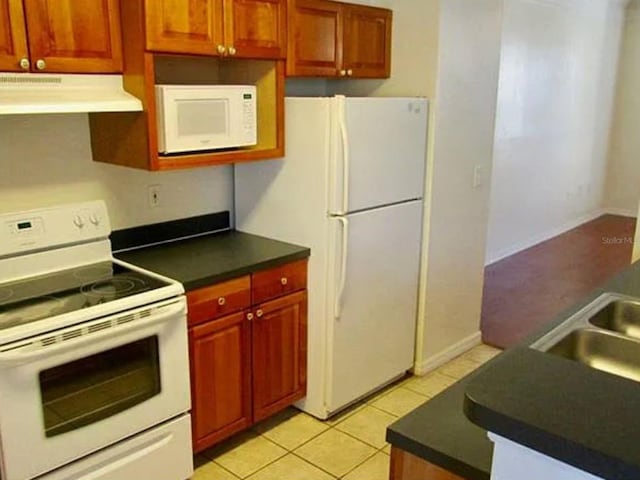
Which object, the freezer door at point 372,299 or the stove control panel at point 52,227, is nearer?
the stove control panel at point 52,227

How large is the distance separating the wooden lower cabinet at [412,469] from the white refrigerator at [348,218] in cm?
150

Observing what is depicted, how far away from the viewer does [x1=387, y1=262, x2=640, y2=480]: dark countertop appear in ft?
2.70

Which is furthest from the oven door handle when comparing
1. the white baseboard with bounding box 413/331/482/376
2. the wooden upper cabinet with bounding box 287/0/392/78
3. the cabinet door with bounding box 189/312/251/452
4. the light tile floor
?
the white baseboard with bounding box 413/331/482/376

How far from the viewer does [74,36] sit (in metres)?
2.12

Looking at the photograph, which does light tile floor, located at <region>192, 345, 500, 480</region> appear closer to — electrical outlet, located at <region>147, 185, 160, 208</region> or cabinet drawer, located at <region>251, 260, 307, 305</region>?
cabinet drawer, located at <region>251, 260, 307, 305</region>

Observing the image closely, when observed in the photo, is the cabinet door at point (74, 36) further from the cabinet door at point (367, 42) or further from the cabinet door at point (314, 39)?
the cabinet door at point (367, 42)

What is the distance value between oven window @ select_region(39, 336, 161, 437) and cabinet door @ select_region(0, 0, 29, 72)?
1005mm

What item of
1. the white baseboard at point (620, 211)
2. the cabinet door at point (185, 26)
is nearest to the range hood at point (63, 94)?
the cabinet door at point (185, 26)

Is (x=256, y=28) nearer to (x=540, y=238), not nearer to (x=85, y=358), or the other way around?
(x=85, y=358)

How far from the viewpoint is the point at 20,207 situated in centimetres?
241

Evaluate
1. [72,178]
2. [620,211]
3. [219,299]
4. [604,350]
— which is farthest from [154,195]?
[620,211]

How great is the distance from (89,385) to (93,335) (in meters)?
0.21

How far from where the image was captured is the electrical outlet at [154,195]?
9.32ft

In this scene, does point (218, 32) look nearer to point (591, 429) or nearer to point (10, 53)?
point (10, 53)
